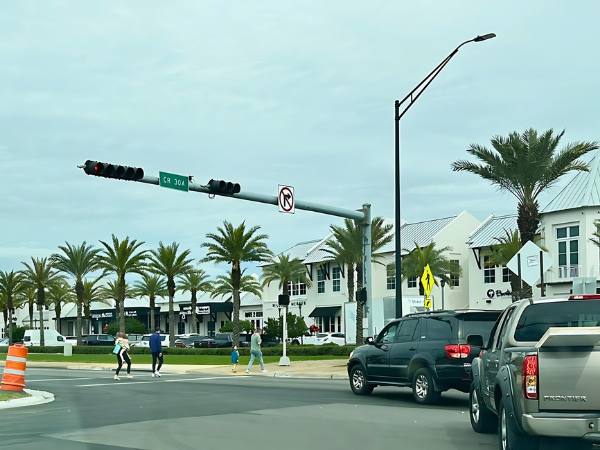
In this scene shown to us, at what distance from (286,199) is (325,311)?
53145mm

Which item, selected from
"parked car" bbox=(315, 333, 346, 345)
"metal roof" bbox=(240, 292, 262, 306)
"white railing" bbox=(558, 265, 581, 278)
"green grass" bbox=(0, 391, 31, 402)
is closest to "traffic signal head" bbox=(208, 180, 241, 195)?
"green grass" bbox=(0, 391, 31, 402)

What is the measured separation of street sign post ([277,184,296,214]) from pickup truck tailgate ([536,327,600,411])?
16857 millimetres

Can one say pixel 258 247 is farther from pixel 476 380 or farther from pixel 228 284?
pixel 476 380

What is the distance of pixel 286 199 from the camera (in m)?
24.6

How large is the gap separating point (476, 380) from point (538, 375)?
3795 millimetres

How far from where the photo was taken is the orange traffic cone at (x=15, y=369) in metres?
19.4

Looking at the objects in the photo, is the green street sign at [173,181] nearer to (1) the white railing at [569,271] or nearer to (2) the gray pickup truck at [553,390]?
(2) the gray pickup truck at [553,390]

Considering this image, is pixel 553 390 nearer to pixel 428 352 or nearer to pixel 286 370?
pixel 428 352

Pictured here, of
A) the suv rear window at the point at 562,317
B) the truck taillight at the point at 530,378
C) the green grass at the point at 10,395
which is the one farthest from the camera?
the green grass at the point at 10,395

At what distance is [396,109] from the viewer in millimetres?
26500

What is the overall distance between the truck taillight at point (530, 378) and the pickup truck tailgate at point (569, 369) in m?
0.05

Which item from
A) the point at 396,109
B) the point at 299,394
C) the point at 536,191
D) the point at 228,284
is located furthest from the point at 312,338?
the point at 299,394

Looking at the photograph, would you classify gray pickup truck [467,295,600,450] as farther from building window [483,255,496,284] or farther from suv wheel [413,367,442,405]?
building window [483,255,496,284]

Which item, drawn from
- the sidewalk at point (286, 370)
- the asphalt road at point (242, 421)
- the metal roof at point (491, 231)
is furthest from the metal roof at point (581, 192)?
the asphalt road at point (242, 421)
